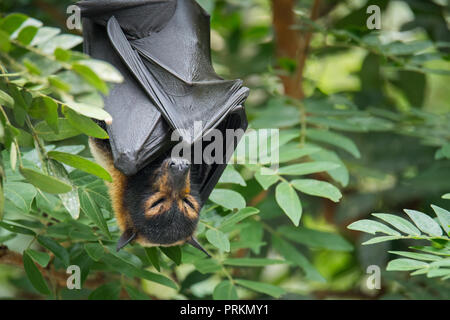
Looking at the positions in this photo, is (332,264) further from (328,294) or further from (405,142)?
(405,142)

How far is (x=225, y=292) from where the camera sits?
2.89 m

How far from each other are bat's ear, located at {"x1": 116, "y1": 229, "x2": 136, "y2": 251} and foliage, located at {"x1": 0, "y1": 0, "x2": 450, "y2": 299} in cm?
8

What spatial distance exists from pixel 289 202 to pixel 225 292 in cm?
67

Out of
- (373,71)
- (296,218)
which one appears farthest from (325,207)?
(296,218)

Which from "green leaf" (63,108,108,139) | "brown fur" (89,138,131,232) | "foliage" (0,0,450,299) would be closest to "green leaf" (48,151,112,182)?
"foliage" (0,0,450,299)

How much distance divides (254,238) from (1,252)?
136cm

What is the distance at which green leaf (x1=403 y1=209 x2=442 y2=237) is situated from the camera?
2.21 m

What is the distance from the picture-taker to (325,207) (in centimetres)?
494

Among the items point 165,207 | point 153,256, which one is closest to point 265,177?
point 165,207

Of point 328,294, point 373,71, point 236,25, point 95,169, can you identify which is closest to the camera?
point 95,169

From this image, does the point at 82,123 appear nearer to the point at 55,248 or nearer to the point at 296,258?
the point at 55,248

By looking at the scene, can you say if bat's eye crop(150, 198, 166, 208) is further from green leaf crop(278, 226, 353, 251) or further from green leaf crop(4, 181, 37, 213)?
green leaf crop(278, 226, 353, 251)

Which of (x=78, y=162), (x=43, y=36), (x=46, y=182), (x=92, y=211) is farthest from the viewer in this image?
(x=92, y=211)

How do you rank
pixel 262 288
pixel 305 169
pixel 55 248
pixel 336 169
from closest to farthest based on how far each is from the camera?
pixel 55 248, pixel 305 169, pixel 262 288, pixel 336 169
